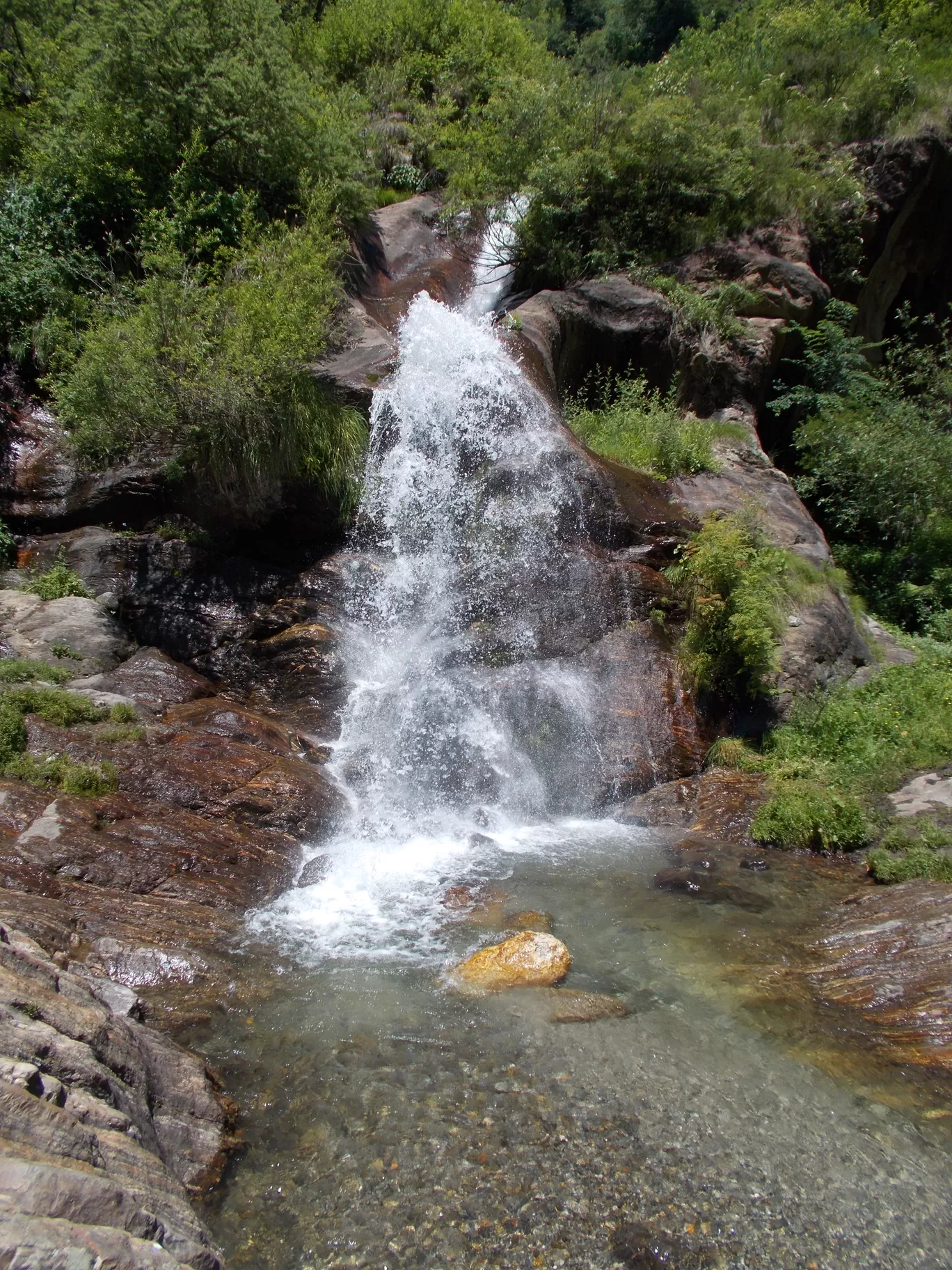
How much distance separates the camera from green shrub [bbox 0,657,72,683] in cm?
823

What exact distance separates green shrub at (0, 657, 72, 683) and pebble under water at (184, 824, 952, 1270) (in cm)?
440

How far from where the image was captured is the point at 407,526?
1167 cm

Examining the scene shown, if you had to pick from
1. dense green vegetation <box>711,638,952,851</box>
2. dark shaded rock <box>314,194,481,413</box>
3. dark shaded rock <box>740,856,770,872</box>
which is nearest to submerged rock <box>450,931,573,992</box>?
dark shaded rock <box>740,856,770,872</box>

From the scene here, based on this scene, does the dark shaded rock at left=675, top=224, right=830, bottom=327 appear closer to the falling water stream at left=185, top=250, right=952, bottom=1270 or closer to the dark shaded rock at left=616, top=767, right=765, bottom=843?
the falling water stream at left=185, top=250, right=952, bottom=1270

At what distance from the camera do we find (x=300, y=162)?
14.5 m

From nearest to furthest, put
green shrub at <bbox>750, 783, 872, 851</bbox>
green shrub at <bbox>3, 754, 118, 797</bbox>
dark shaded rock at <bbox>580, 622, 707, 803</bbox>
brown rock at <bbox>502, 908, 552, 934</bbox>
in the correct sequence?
brown rock at <bbox>502, 908, 552, 934</bbox> → green shrub at <bbox>3, 754, 118, 797</bbox> → green shrub at <bbox>750, 783, 872, 851</bbox> → dark shaded rock at <bbox>580, 622, 707, 803</bbox>

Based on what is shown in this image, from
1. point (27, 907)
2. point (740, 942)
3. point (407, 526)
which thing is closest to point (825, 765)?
point (740, 942)

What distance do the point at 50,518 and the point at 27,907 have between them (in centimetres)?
727

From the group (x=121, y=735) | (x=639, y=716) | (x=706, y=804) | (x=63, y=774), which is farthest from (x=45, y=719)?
(x=706, y=804)

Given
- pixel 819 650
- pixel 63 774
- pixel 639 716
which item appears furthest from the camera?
pixel 819 650

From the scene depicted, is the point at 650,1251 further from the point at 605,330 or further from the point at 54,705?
the point at 605,330

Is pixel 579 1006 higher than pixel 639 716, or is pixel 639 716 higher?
pixel 639 716

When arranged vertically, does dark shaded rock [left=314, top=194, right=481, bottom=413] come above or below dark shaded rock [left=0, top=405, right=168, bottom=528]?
above

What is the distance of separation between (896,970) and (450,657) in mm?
5902
